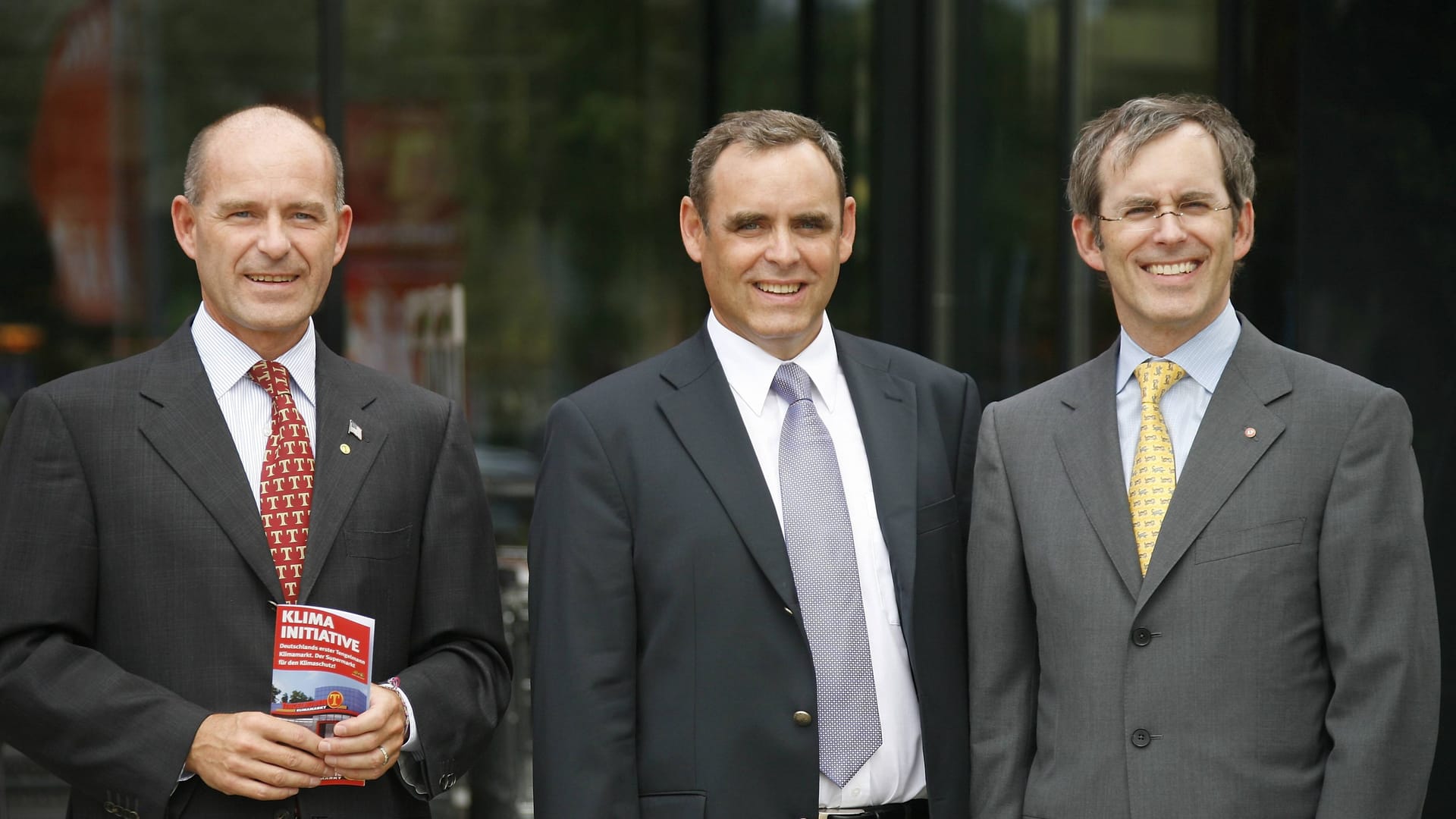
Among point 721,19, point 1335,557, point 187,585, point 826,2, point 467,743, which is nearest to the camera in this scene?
point 1335,557

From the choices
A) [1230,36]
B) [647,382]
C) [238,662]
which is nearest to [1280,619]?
[647,382]

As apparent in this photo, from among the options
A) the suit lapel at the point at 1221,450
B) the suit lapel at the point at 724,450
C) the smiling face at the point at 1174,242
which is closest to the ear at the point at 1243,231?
the smiling face at the point at 1174,242

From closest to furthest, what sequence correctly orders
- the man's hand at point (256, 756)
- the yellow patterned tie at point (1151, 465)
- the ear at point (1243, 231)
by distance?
the man's hand at point (256, 756), the yellow patterned tie at point (1151, 465), the ear at point (1243, 231)

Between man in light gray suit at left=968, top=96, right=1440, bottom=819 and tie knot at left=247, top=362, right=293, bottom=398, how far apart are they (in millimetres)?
1353

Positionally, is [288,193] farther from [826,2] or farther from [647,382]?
[826,2]

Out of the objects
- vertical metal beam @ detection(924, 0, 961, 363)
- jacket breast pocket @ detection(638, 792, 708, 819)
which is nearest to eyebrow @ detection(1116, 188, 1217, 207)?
jacket breast pocket @ detection(638, 792, 708, 819)

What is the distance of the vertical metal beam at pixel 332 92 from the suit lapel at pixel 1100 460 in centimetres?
311

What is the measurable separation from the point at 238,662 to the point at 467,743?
1.53ft

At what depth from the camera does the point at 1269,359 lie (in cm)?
303

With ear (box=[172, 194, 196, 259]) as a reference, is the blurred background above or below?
above

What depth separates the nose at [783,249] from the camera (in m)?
3.15

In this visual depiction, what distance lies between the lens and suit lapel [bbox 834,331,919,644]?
3146 millimetres

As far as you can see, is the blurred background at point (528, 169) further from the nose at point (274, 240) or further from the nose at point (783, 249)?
the nose at point (783, 249)

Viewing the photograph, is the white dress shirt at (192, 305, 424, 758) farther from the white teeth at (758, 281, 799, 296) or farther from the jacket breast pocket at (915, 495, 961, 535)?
the jacket breast pocket at (915, 495, 961, 535)
